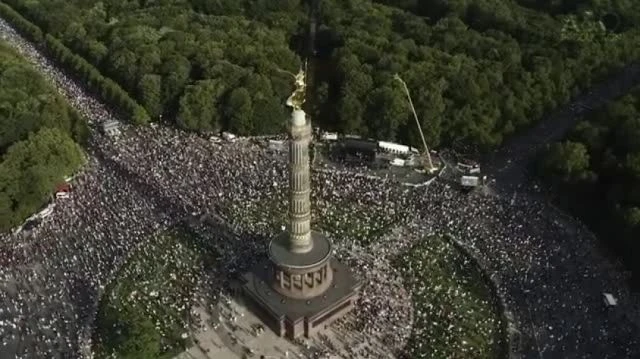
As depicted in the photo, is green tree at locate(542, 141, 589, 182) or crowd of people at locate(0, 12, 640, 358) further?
green tree at locate(542, 141, 589, 182)

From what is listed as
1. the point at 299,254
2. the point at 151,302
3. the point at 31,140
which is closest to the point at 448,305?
the point at 299,254

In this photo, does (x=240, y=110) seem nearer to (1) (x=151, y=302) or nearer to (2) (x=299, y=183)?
(2) (x=299, y=183)

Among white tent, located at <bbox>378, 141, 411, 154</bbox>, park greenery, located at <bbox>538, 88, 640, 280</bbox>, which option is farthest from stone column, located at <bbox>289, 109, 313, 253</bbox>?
park greenery, located at <bbox>538, 88, 640, 280</bbox>

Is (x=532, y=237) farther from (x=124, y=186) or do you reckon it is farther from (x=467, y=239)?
(x=124, y=186)

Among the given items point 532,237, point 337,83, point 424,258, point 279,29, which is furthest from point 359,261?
point 279,29

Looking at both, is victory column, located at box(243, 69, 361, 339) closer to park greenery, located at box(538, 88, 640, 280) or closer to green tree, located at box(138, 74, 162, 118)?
park greenery, located at box(538, 88, 640, 280)

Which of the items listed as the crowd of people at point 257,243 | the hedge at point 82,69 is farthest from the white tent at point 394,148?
the hedge at point 82,69

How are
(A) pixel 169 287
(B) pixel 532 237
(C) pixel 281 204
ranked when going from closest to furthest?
(A) pixel 169 287 → (B) pixel 532 237 → (C) pixel 281 204
